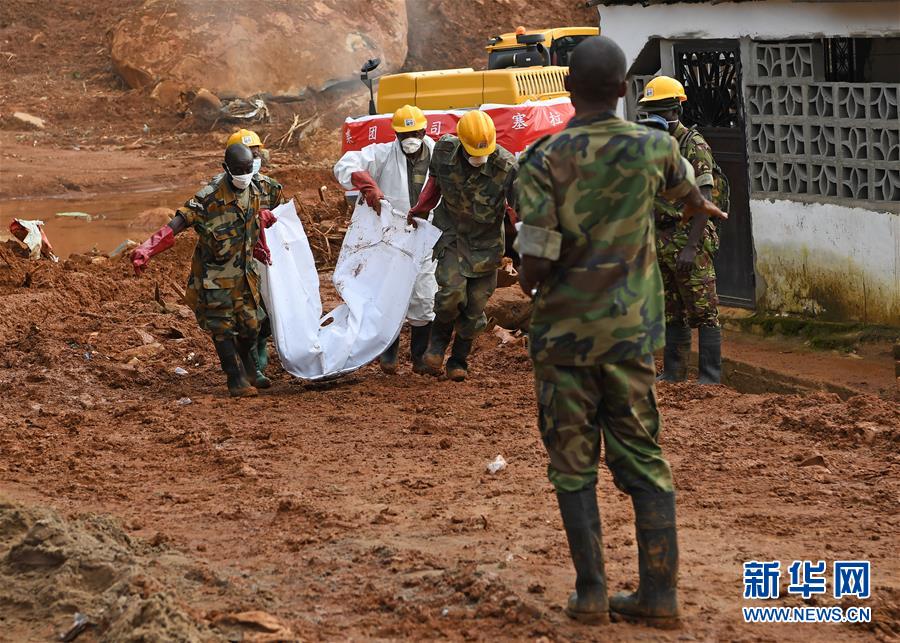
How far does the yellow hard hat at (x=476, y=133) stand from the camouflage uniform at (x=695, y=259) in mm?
1090

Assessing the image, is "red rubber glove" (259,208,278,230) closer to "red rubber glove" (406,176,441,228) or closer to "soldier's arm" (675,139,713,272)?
"red rubber glove" (406,176,441,228)

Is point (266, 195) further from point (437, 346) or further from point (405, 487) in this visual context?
point (405, 487)

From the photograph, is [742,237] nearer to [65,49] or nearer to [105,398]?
[105,398]

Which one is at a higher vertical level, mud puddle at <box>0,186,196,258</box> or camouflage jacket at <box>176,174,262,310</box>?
camouflage jacket at <box>176,174,262,310</box>

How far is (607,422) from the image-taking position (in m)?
4.02

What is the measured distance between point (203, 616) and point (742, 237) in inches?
271

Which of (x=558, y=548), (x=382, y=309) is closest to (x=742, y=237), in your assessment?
(x=382, y=309)

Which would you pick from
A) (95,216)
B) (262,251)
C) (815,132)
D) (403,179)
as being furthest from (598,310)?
(95,216)

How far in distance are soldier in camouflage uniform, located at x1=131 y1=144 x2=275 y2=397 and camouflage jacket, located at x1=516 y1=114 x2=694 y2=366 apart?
3921 mm

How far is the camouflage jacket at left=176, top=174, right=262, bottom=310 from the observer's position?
7527 mm

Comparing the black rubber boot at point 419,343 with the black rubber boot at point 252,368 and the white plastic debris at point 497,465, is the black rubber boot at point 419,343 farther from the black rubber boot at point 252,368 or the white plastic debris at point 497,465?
the white plastic debris at point 497,465

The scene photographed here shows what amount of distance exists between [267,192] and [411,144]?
1.04 meters

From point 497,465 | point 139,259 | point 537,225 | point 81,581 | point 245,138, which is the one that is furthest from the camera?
point 245,138

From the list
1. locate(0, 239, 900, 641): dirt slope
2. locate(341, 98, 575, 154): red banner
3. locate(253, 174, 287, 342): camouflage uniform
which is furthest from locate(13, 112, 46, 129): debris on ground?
locate(253, 174, 287, 342): camouflage uniform
